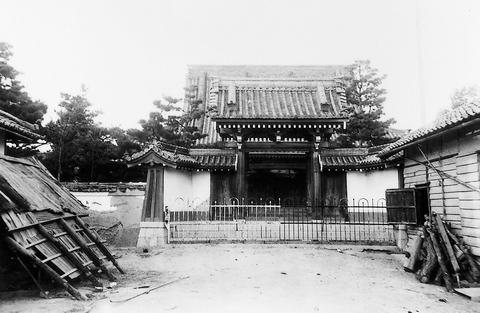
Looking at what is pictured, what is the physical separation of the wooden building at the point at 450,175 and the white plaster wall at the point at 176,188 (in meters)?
9.07

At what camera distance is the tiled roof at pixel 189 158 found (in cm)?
1525

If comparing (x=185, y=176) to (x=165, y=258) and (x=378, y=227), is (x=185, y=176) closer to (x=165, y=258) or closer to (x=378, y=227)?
(x=165, y=258)

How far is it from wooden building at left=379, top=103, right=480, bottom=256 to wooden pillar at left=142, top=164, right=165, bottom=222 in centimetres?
904

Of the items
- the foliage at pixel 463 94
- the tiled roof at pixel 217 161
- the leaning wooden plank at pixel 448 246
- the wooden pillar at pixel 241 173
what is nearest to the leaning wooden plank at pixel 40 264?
the leaning wooden plank at pixel 448 246

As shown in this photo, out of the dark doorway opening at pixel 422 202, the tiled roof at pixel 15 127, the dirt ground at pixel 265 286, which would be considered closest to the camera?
the dirt ground at pixel 265 286

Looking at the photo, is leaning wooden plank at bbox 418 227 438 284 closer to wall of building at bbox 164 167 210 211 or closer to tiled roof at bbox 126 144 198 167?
wall of building at bbox 164 167 210 211

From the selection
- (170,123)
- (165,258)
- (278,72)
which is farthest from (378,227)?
(278,72)

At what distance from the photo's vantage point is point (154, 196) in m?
15.4

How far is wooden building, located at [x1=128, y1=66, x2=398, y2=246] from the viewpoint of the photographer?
616 inches

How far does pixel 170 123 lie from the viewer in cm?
2081

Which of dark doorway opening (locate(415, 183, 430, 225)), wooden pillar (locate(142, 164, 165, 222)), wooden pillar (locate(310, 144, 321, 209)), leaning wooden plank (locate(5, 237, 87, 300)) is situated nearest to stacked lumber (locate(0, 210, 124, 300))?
leaning wooden plank (locate(5, 237, 87, 300))

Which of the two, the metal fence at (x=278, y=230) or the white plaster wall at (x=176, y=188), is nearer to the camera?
the metal fence at (x=278, y=230)

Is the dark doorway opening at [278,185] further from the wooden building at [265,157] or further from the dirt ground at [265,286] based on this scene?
the dirt ground at [265,286]

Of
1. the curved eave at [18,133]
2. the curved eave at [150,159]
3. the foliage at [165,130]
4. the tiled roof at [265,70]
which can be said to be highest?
the tiled roof at [265,70]
